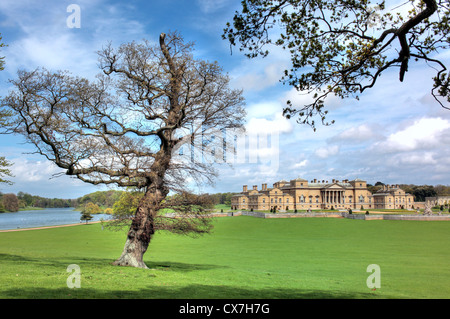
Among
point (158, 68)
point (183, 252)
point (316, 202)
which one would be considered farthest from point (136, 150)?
point (316, 202)

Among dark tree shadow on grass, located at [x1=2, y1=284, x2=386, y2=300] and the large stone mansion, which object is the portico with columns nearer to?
the large stone mansion

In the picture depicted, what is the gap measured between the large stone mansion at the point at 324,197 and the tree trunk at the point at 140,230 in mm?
95685

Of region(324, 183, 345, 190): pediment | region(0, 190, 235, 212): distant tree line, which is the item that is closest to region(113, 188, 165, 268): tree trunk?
region(0, 190, 235, 212): distant tree line

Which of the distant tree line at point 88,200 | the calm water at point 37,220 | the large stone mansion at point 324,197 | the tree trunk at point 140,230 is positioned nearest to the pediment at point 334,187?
the large stone mansion at point 324,197

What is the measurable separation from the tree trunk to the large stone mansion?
95.7 metres

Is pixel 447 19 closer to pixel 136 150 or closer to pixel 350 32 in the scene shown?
pixel 350 32

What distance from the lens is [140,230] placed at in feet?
47.8

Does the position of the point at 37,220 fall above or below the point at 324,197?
below

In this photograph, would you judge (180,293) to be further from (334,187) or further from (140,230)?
(334,187)

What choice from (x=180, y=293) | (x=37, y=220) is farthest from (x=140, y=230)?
(x=37, y=220)

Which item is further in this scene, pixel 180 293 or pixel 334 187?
pixel 334 187

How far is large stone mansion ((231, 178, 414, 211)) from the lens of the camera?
110125mm

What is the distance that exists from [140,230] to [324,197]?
106 metres

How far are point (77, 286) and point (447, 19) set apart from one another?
11.9 metres
